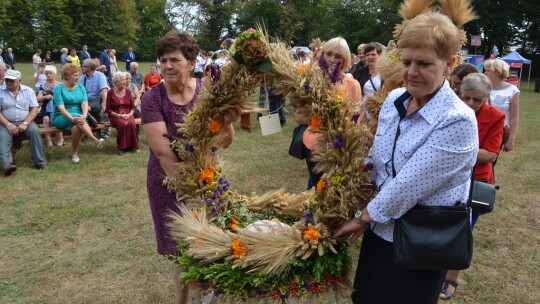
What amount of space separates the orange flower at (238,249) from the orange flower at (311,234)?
31 cm

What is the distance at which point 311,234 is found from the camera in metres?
1.89

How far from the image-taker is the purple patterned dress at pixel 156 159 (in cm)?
244

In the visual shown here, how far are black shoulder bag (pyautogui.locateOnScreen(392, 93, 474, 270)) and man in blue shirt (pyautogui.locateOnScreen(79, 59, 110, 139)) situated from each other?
7.78 metres

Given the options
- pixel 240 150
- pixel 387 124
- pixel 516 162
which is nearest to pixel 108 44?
pixel 240 150

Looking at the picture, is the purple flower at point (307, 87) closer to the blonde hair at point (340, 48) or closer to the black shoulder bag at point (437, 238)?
the black shoulder bag at point (437, 238)

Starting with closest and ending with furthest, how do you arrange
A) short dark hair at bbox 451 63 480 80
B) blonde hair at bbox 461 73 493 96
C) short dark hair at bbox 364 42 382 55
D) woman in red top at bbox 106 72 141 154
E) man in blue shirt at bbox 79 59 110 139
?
blonde hair at bbox 461 73 493 96 < short dark hair at bbox 451 63 480 80 < short dark hair at bbox 364 42 382 55 < woman in red top at bbox 106 72 141 154 < man in blue shirt at bbox 79 59 110 139

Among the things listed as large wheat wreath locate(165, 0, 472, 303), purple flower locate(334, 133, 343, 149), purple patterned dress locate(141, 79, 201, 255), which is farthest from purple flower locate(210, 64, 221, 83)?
purple flower locate(334, 133, 343, 149)

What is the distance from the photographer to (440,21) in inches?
61.5

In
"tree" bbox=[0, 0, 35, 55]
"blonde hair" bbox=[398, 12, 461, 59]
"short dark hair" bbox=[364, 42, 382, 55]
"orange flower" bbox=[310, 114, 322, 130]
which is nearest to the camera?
"blonde hair" bbox=[398, 12, 461, 59]

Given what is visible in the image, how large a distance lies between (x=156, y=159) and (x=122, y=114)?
5.69 m

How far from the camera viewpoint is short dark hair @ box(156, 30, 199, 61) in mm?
2402

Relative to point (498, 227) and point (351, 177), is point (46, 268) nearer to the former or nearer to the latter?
point (351, 177)

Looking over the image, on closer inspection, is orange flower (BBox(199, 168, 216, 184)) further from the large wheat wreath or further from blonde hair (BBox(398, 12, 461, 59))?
blonde hair (BBox(398, 12, 461, 59))

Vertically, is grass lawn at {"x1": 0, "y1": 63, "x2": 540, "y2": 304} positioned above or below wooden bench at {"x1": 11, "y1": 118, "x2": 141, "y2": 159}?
below
